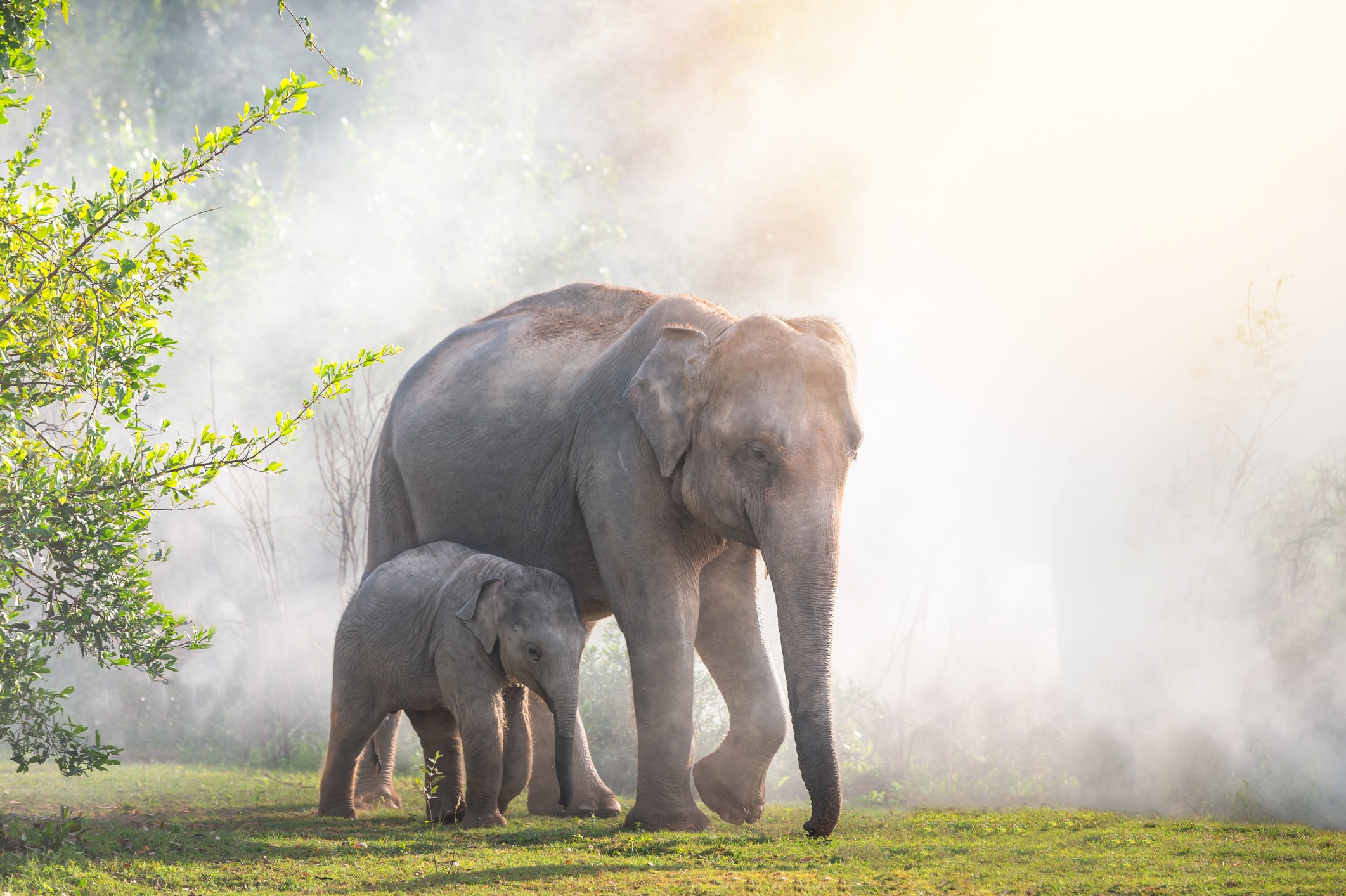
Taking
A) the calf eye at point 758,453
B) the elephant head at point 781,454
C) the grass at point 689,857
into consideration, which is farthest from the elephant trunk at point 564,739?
the calf eye at point 758,453

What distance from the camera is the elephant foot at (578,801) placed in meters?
7.84

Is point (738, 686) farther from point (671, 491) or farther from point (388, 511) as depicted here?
point (388, 511)

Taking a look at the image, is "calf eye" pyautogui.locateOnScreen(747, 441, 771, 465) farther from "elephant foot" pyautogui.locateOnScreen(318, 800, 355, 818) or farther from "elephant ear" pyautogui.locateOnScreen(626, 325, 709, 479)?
"elephant foot" pyautogui.locateOnScreen(318, 800, 355, 818)

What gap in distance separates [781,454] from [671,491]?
85 centimetres

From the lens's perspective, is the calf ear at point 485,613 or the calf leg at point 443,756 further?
the calf leg at point 443,756

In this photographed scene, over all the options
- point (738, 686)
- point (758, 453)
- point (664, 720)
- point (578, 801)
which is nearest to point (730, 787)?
point (738, 686)

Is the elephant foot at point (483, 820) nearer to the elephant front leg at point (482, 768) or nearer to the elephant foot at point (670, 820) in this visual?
the elephant front leg at point (482, 768)

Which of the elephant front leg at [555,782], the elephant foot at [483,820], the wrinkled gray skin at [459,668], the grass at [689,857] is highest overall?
the wrinkled gray skin at [459,668]

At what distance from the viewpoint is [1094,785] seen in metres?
10.3

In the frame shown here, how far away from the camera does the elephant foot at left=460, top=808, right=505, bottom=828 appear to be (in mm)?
7047

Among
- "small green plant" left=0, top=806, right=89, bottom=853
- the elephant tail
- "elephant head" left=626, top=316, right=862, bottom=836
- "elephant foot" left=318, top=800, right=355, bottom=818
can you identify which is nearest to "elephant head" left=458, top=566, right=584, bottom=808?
"elephant head" left=626, top=316, right=862, bottom=836

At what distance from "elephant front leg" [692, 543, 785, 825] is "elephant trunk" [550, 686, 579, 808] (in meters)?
0.72

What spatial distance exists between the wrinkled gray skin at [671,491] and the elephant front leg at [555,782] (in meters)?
0.02

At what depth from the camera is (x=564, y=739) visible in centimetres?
702
